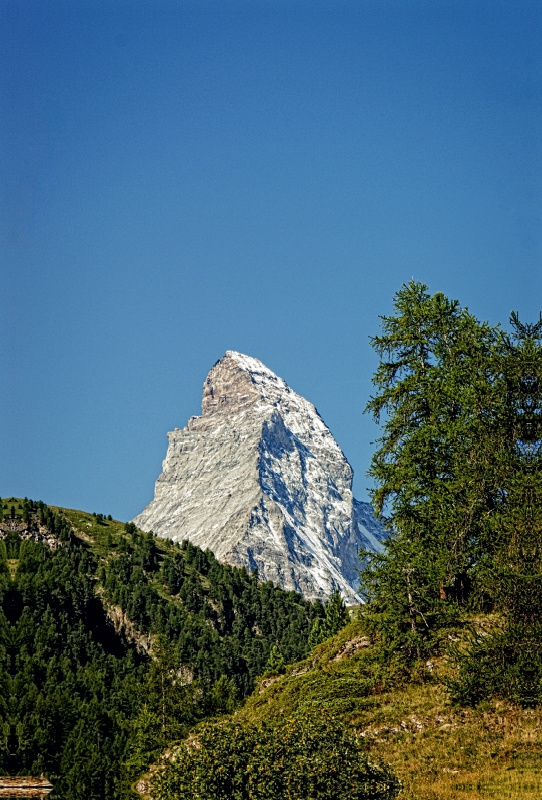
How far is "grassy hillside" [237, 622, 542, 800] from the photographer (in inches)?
1092

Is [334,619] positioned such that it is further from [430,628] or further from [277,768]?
[277,768]

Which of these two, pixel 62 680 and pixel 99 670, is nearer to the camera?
pixel 62 680

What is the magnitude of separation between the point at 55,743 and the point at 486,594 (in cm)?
8145

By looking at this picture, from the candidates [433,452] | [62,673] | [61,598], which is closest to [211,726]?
[433,452]

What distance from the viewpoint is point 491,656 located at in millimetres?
32469

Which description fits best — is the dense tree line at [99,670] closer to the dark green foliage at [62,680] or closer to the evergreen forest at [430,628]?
the dark green foliage at [62,680]

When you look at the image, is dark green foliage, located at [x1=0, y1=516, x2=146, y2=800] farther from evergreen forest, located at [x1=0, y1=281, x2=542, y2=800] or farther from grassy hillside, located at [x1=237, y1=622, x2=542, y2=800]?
evergreen forest, located at [x1=0, y1=281, x2=542, y2=800]

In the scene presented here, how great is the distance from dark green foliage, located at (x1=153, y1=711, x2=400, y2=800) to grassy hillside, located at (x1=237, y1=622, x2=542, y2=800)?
2736mm

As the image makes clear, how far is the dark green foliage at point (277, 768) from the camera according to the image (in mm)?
24031

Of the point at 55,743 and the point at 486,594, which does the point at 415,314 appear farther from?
the point at 55,743

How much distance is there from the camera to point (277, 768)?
24172mm

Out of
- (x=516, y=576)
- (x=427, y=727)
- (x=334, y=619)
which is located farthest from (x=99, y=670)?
(x=516, y=576)

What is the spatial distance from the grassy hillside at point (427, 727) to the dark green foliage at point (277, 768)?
2736mm

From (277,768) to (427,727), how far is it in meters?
10.1
